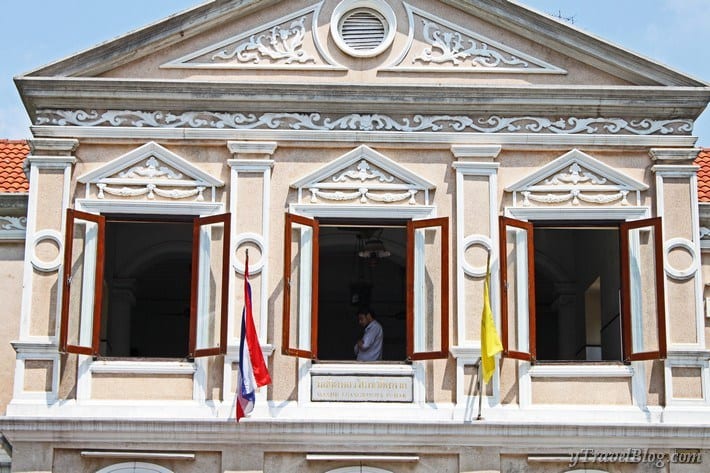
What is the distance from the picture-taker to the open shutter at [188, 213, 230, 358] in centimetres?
2172

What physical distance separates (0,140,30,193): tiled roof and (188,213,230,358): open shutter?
3.96 metres

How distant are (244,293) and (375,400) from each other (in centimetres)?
228

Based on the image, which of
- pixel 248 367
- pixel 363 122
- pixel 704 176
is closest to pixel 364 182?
pixel 363 122

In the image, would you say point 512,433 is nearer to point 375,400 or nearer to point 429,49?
point 375,400

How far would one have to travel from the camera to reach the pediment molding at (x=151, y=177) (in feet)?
73.4

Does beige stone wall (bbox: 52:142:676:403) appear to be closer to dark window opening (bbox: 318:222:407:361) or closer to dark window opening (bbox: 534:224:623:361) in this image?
dark window opening (bbox: 534:224:623:361)

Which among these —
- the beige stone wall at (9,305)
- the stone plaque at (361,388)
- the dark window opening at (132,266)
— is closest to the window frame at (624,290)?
the stone plaque at (361,388)

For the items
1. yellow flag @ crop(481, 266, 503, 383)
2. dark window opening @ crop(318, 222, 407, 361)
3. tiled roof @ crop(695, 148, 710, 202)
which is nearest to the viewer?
yellow flag @ crop(481, 266, 503, 383)

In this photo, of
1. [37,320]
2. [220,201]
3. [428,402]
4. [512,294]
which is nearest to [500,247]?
[512,294]

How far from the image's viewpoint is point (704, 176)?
82.5 ft

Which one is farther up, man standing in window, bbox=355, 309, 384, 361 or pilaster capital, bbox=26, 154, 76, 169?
pilaster capital, bbox=26, 154, 76, 169

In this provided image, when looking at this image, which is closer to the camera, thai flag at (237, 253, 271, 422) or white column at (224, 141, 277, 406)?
thai flag at (237, 253, 271, 422)

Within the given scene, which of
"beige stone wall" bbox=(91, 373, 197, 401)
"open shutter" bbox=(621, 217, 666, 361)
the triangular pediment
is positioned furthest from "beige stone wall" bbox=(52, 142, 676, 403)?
the triangular pediment

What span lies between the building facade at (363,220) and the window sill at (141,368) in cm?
4
